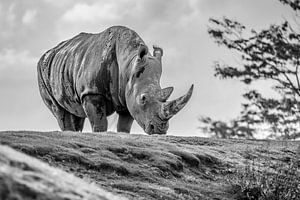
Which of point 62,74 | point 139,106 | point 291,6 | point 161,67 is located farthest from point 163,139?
point 291,6

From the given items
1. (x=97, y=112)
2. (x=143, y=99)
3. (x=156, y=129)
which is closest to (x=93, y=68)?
(x=97, y=112)

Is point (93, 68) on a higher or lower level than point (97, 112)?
higher

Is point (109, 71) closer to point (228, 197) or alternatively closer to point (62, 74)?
point (62, 74)

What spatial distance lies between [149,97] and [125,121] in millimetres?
1723

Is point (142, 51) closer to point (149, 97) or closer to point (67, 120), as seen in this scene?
point (149, 97)

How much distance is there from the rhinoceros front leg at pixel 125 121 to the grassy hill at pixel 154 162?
3.00 metres

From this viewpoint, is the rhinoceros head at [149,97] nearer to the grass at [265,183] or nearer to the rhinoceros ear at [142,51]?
the rhinoceros ear at [142,51]

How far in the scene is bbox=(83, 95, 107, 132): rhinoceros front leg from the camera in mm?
13945

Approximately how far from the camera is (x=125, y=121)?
14.4 metres

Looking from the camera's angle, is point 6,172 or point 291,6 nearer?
point 6,172

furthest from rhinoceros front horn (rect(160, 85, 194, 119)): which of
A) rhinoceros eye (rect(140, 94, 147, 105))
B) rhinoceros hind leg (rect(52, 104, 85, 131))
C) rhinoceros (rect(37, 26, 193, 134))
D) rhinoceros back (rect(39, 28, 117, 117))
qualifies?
rhinoceros hind leg (rect(52, 104, 85, 131))

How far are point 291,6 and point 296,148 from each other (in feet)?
43.7

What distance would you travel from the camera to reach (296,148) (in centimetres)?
1195

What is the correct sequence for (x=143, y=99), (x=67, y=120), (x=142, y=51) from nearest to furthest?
(x=143, y=99), (x=142, y=51), (x=67, y=120)
